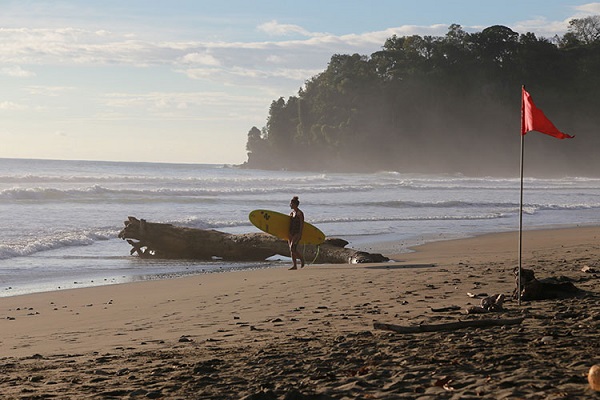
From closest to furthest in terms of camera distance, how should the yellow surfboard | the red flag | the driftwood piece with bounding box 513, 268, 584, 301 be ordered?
the red flag
the driftwood piece with bounding box 513, 268, 584, 301
the yellow surfboard

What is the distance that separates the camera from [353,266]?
12.6 m

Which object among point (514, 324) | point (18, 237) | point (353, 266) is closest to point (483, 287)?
point (514, 324)

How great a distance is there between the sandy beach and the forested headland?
9210cm

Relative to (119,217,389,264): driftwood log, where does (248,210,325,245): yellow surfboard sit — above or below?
above

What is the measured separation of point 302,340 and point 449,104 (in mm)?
105388

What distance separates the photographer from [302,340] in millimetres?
5934

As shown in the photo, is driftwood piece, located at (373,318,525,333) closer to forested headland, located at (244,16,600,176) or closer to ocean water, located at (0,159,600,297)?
ocean water, located at (0,159,600,297)

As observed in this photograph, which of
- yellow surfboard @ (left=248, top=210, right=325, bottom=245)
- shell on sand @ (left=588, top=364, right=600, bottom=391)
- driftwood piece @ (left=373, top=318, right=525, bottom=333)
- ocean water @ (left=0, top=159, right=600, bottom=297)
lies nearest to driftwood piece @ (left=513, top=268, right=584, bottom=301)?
driftwood piece @ (left=373, top=318, right=525, bottom=333)

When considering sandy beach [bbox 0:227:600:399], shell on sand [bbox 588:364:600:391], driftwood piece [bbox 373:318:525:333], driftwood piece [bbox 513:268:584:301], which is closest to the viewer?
shell on sand [bbox 588:364:600:391]

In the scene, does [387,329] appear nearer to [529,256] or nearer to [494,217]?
[529,256]

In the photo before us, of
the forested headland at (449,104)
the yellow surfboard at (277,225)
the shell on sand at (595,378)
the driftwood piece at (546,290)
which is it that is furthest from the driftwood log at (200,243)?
the forested headland at (449,104)

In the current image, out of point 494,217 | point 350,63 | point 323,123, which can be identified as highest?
point 350,63

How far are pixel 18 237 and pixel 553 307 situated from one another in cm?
1357

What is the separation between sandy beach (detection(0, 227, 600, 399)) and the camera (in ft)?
14.5
